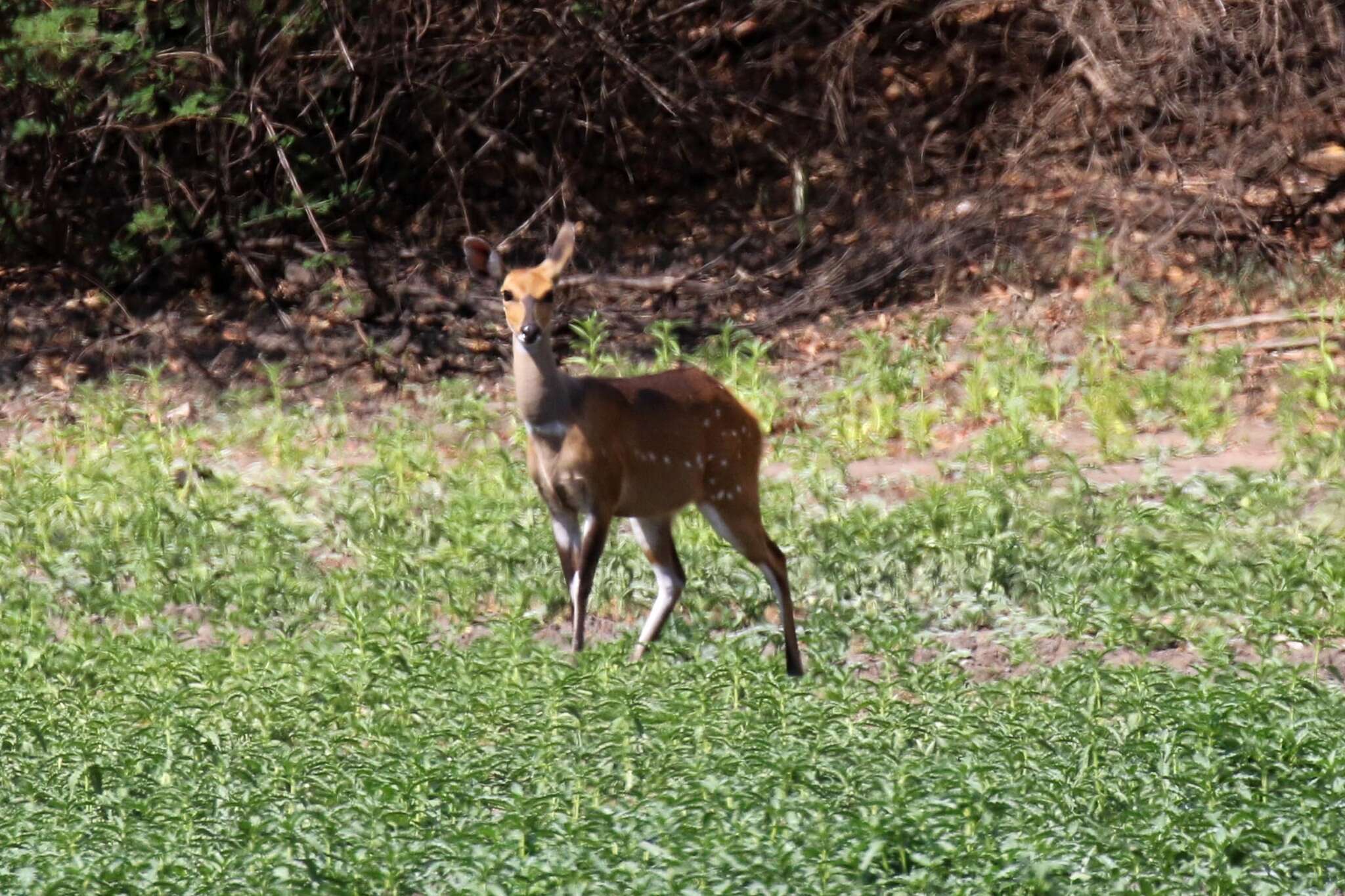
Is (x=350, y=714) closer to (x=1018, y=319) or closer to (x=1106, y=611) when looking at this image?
(x=1106, y=611)

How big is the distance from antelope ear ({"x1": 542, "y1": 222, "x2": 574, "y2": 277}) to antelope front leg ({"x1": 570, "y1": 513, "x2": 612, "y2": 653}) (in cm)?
87

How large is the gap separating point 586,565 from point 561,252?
1112 mm

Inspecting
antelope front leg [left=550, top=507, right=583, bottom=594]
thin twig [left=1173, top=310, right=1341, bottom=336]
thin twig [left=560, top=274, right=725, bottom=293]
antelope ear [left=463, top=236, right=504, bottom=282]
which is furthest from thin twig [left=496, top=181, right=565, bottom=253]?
antelope front leg [left=550, top=507, right=583, bottom=594]

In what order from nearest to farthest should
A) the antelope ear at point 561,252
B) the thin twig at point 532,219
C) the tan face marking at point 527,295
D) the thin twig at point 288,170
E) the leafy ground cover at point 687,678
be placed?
the leafy ground cover at point 687,678 → the tan face marking at point 527,295 → the antelope ear at point 561,252 → the thin twig at point 288,170 → the thin twig at point 532,219

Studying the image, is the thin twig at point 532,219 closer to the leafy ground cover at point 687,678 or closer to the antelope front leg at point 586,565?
the leafy ground cover at point 687,678

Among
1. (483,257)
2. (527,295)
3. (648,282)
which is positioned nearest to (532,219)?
(648,282)

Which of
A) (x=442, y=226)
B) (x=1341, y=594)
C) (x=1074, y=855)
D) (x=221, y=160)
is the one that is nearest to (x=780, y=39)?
Result: (x=442, y=226)

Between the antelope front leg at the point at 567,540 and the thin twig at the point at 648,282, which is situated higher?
the antelope front leg at the point at 567,540

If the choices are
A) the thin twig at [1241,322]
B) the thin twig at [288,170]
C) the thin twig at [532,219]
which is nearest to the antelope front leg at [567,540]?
the thin twig at [1241,322]

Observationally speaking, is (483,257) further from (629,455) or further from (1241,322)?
(1241,322)

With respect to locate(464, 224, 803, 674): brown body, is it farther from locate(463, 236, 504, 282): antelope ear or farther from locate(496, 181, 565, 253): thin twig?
locate(496, 181, 565, 253): thin twig

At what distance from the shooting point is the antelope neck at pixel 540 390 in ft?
23.8

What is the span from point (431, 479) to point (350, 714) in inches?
147

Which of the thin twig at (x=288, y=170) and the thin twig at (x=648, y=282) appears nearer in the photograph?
the thin twig at (x=288, y=170)
